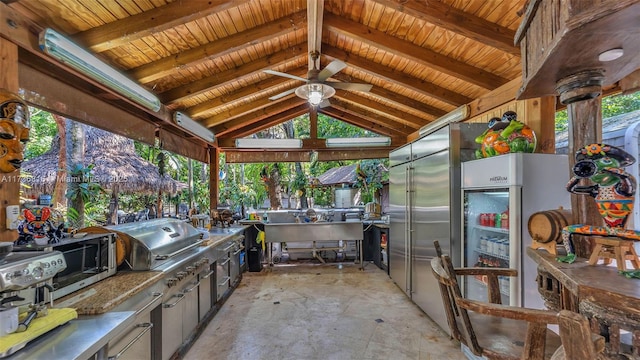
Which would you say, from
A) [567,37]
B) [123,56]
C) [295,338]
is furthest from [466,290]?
[123,56]

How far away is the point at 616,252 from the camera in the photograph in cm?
104

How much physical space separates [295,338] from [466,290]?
1784mm

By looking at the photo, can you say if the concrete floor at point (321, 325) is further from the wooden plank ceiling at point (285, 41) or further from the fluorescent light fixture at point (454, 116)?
the wooden plank ceiling at point (285, 41)

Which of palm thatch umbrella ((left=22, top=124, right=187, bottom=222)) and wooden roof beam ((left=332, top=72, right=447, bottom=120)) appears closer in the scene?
wooden roof beam ((left=332, top=72, right=447, bottom=120))

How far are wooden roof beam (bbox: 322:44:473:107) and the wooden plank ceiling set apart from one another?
1cm

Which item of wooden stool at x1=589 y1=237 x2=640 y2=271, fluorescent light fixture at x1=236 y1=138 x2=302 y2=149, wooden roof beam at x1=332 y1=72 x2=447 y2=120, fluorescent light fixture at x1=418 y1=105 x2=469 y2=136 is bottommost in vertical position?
wooden stool at x1=589 y1=237 x2=640 y2=271

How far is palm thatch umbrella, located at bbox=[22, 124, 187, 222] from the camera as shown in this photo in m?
6.02

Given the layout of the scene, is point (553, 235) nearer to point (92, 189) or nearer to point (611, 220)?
point (611, 220)

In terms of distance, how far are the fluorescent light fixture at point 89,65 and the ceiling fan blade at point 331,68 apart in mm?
1954

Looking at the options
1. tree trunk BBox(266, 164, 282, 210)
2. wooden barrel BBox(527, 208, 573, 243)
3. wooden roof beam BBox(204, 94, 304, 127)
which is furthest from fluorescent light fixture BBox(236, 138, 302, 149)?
wooden barrel BBox(527, 208, 573, 243)

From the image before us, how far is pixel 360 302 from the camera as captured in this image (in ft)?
12.7

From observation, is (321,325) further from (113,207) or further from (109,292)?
(113,207)

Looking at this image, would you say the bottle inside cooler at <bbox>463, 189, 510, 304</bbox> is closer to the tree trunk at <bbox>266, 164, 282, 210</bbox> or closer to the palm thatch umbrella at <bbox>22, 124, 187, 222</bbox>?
the palm thatch umbrella at <bbox>22, 124, 187, 222</bbox>

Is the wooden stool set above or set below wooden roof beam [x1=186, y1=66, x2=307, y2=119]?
below
